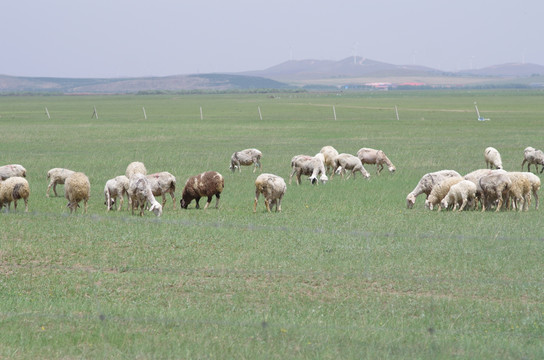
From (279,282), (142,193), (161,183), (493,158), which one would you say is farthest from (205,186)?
(493,158)

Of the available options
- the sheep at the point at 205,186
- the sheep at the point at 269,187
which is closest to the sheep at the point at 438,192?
the sheep at the point at 269,187

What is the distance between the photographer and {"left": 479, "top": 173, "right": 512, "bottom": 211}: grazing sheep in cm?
1936

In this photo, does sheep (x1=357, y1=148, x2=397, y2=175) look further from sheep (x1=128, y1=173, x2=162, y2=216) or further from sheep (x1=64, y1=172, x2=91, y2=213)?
sheep (x1=64, y1=172, x2=91, y2=213)

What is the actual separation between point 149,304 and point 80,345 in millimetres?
2040

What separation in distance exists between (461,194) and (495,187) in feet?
2.83

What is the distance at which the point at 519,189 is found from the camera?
19.4 meters

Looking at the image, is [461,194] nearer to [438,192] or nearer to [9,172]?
[438,192]

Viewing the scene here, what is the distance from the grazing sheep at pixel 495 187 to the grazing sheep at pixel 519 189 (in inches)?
5.0

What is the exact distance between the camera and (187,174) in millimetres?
28469

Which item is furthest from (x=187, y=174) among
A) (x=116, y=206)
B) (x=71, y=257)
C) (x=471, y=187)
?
(x=71, y=257)

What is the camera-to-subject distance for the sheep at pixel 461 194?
19625 mm

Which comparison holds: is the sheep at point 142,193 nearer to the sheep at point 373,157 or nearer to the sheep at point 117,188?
the sheep at point 117,188

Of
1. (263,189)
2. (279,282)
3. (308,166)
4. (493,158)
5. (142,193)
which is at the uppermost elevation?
(142,193)

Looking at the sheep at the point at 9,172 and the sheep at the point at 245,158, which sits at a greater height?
the sheep at the point at 9,172
